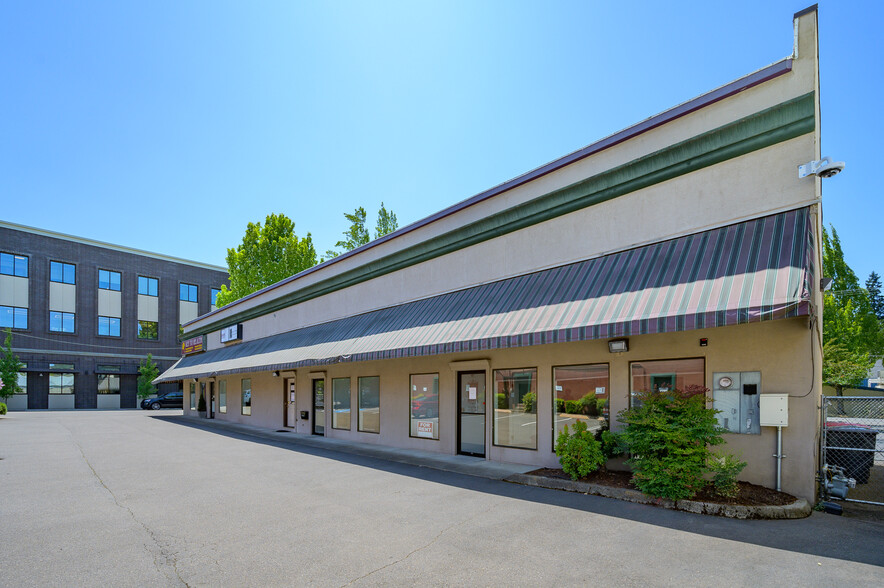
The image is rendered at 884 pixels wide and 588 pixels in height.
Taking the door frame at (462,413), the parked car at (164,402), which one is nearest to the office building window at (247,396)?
the door frame at (462,413)

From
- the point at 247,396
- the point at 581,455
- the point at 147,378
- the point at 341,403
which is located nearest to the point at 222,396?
the point at 247,396

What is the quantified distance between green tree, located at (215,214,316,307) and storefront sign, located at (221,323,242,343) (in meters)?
9.08

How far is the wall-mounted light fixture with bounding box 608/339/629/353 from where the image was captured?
9.48 m

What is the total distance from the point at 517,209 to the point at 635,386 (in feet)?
16.6

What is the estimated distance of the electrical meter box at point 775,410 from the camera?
7648mm

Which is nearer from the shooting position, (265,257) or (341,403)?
(341,403)

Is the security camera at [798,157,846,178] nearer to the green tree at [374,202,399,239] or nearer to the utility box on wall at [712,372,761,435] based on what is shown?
the utility box on wall at [712,372,761,435]

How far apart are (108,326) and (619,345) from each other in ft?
159

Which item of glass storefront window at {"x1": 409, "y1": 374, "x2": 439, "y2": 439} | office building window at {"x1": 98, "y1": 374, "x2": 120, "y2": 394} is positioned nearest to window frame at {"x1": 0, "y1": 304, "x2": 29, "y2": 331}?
office building window at {"x1": 98, "y1": 374, "x2": 120, "y2": 394}

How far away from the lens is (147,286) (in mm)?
47719

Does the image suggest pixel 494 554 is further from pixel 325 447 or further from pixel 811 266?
pixel 325 447

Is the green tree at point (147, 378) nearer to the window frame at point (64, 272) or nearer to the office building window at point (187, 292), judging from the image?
the office building window at point (187, 292)

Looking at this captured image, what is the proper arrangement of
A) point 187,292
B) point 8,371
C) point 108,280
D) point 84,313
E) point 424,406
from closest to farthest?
point 424,406, point 8,371, point 84,313, point 108,280, point 187,292

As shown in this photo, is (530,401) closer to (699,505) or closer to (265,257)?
(699,505)
